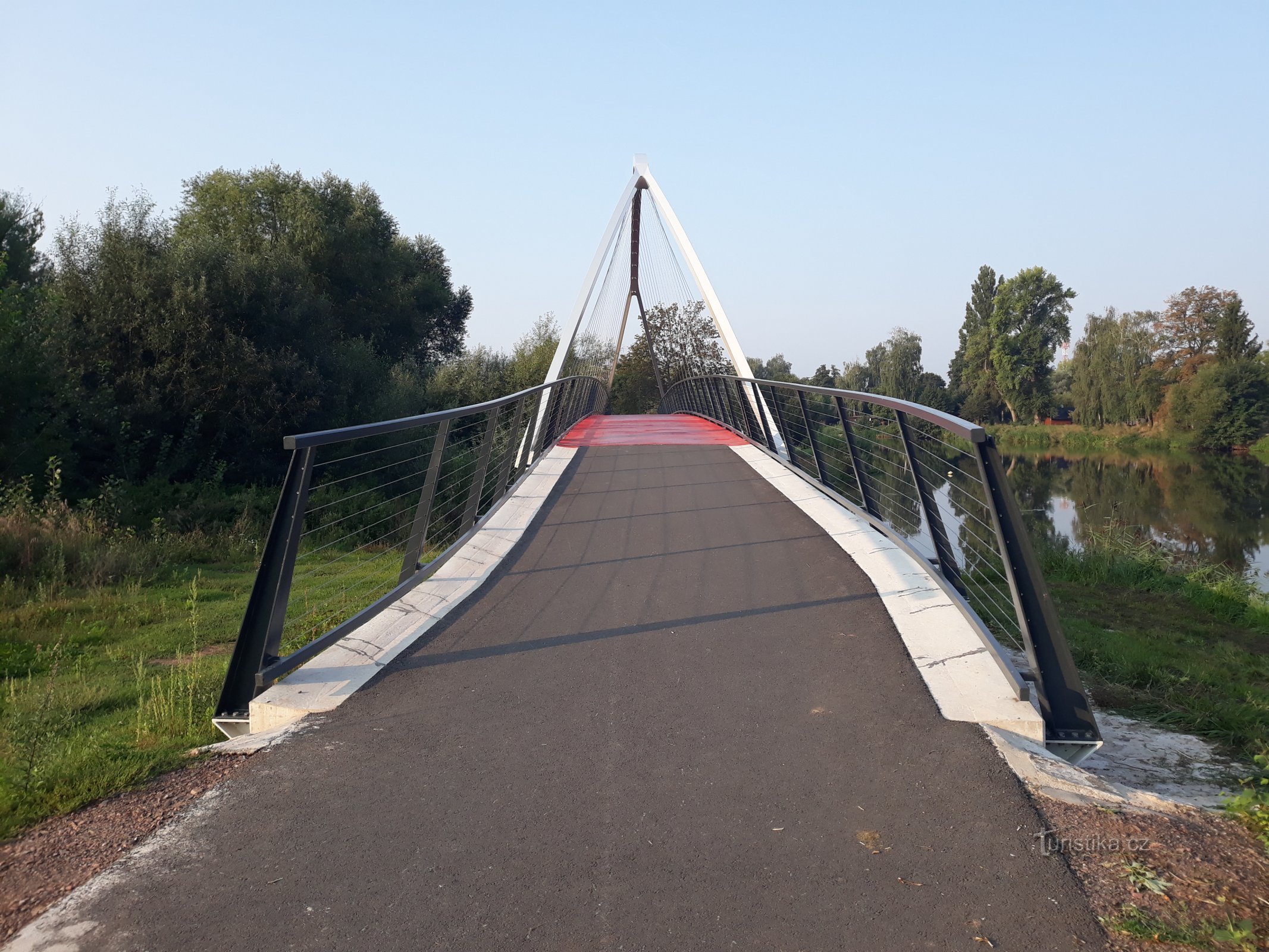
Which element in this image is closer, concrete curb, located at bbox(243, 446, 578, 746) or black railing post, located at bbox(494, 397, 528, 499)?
concrete curb, located at bbox(243, 446, 578, 746)

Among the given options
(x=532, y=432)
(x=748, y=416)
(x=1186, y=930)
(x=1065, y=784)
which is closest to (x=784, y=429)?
(x=532, y=432)

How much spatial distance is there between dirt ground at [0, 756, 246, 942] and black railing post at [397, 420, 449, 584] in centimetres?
233

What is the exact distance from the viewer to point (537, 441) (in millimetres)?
13188

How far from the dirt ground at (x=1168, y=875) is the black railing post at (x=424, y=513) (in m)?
3.72

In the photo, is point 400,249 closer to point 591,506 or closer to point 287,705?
point 591,506

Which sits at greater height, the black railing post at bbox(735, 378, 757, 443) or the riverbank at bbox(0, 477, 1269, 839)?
the black railing post at bbox(735, 378, 757, 443)

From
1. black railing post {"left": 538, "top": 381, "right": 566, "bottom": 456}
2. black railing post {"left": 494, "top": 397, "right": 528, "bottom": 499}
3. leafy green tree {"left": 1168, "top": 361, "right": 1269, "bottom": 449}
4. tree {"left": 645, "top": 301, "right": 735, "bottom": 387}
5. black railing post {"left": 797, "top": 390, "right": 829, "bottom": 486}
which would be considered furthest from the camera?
leafy green tree {"left": 1168, "top": 361, "right": 1269, "bottom": 449}

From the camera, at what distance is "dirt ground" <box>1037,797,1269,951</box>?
222cm

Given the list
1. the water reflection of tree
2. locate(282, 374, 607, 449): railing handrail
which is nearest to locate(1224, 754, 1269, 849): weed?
locate(282, 374, 607, 449): railing handrail

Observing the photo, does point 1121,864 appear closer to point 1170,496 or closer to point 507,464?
point 507,464

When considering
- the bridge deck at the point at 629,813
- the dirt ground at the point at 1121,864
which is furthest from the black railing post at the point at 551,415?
the dirt ground at the point at 1121,864

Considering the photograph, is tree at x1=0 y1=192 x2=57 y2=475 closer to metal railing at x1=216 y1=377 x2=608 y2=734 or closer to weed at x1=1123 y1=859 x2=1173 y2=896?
metal railing at x1=216 y1=377 x2=608 y2=734

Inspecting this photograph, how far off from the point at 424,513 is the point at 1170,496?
35.9 m

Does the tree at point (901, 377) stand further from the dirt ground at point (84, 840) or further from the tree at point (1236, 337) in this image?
the dirt ground at point (84, 840)
